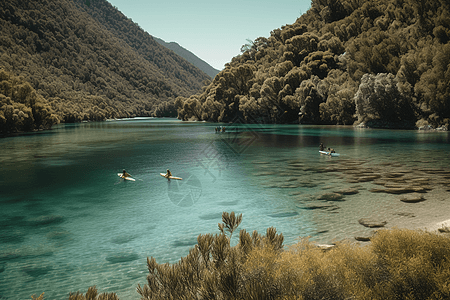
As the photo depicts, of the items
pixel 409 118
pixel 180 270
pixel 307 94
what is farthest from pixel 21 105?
pixel 409 118

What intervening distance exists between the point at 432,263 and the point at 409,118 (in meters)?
91.1

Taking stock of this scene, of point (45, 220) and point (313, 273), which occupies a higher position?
point (313, 273)

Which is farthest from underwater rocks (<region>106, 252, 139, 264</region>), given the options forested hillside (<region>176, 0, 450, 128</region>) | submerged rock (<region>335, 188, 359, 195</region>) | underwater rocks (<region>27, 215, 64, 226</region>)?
forested hillside (<region>176, 0, 450, 128</region>)

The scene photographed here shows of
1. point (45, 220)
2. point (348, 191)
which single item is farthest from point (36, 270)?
point (348, 191)

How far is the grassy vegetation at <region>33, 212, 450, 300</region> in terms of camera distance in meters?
5.62

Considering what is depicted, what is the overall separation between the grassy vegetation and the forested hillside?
75.6 metres

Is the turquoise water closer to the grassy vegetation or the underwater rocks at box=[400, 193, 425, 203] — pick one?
the underwater rocks at box=[400, 193, 425, 203]

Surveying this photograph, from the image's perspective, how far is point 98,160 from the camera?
1645 inches

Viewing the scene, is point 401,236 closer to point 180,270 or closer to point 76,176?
point 180,270

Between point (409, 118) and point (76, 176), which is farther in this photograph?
point (409, 118)

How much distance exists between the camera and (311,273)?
594 centimetres

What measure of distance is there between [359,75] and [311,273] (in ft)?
330

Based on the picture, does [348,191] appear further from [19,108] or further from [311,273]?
[19,108]

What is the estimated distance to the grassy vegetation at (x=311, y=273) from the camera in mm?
5625
